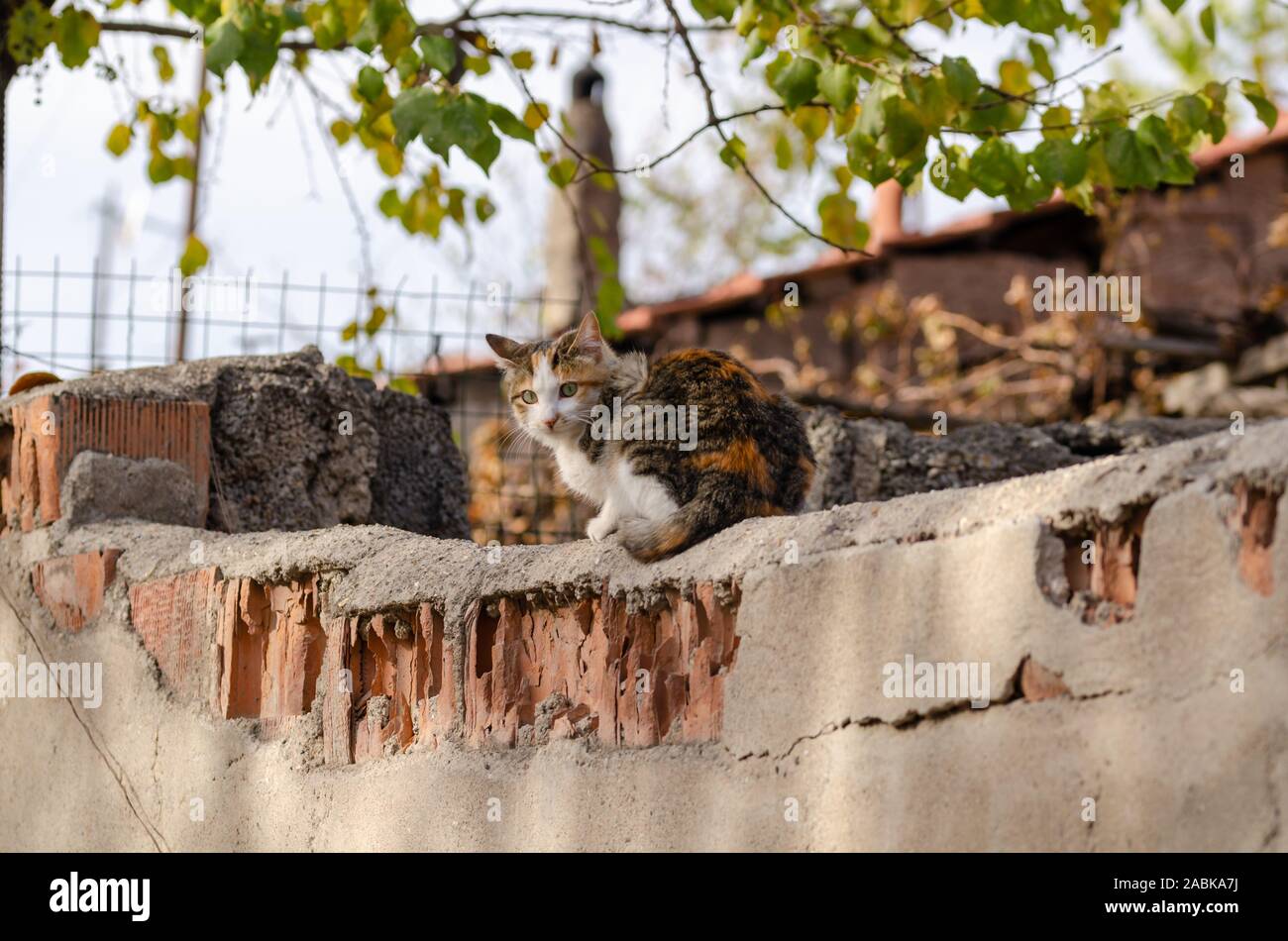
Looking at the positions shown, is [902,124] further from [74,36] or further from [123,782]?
[74,36]

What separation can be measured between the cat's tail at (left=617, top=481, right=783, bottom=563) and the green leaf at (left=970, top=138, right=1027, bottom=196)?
1367 mm

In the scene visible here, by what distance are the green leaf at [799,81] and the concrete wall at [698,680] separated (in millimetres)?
1539

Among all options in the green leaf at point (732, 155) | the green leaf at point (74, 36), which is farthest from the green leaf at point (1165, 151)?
the green leaf at point (74, 36)

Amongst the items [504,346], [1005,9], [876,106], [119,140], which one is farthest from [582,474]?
[119,140]

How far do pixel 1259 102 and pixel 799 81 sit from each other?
119 cm

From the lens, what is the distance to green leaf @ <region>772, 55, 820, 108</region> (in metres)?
3.87

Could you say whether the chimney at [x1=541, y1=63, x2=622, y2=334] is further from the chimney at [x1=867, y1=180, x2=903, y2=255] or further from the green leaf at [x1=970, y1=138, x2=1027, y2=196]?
the green leaf at [x1=970, y1=138, x2=1027, y2=196]

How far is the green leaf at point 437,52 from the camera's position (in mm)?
3893

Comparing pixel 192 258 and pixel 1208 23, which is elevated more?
pixel 1208 23

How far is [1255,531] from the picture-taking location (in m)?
1.75

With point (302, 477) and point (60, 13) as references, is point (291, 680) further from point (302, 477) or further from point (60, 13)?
point (60, 13)

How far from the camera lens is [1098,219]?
10352mm

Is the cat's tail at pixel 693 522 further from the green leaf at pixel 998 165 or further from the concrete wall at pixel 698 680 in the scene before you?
the green leaf at pixel 998 165

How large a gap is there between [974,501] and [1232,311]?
28.0 feet
